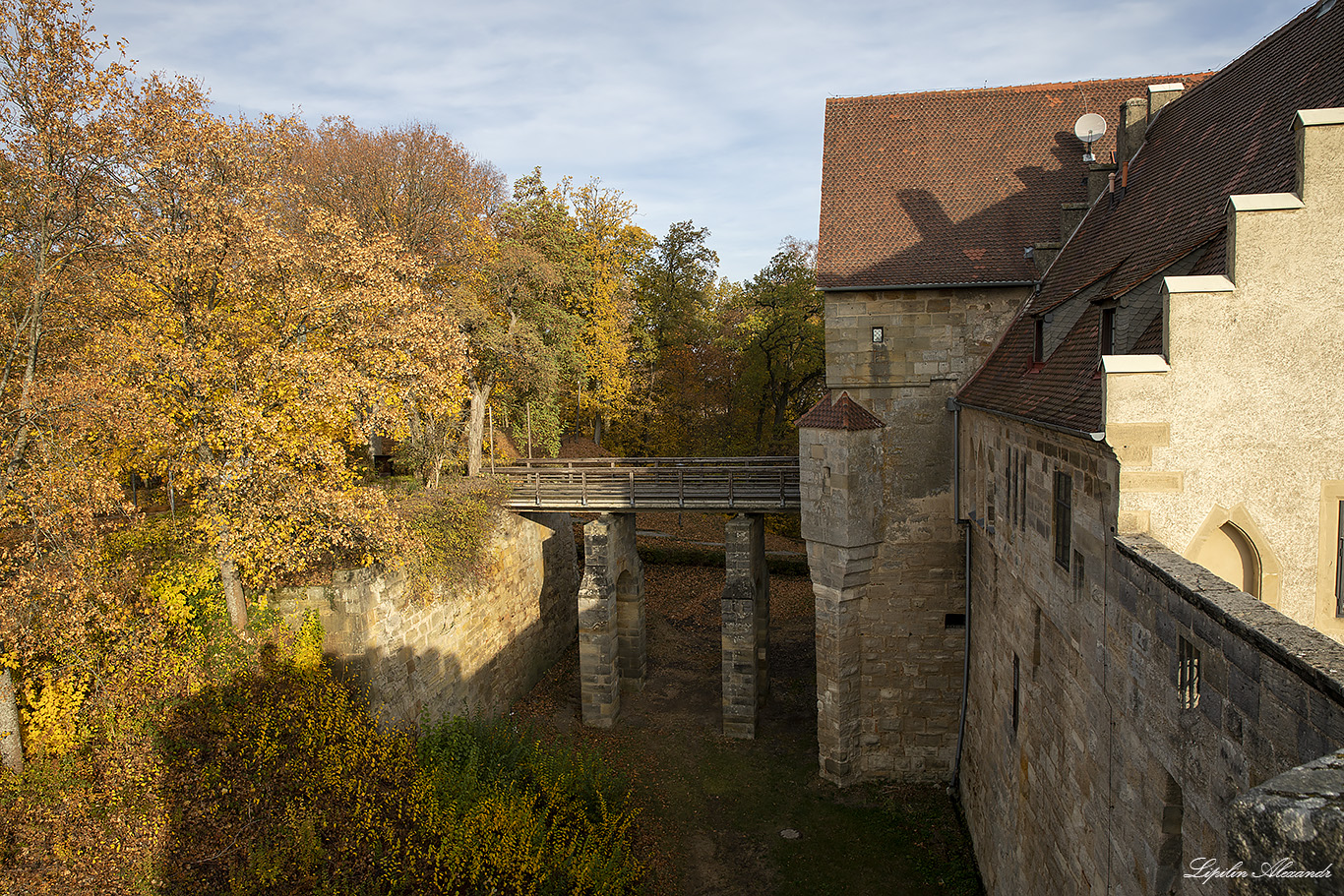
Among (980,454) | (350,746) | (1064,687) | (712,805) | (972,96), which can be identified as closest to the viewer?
(1064,687)

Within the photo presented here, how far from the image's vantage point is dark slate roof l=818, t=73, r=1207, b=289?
14.2 m

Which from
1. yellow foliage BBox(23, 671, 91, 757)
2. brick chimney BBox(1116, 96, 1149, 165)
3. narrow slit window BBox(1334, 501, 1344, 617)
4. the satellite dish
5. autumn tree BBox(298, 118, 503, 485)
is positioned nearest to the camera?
narrow slit window BBox(1334, 501, 1344, 617)

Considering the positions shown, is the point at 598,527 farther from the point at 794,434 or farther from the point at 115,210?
the point at 794,434

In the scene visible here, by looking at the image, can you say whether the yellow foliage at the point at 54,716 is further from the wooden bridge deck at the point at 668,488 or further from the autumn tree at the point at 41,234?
the wooden bridge deck at the point at 668,488

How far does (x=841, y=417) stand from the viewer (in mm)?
14258

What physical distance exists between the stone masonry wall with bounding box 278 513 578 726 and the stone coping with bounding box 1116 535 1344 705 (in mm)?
11857

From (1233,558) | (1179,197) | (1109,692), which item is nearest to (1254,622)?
(1109,692)

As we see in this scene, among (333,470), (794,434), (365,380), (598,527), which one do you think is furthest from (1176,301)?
(794,434)

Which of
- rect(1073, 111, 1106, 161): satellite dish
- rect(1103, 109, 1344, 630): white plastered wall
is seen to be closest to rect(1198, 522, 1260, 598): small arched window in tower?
rect(1103, 109, 1344, 630): white plastered wall

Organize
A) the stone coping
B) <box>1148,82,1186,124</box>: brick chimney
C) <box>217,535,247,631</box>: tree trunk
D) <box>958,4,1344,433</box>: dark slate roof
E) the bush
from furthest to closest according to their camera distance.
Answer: <box>1148,82,1186,124</box>: brick chimney
<box>217,535,247,631</box>: tree trunk
the bush
<box>958,4,1344,433</box>: dark slate roof
the stone coping

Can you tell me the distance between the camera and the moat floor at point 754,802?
12.7 metres

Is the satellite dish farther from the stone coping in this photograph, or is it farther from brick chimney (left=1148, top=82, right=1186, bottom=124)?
the stone coping

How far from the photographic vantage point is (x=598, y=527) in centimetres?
1802

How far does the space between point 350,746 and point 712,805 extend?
711cm
